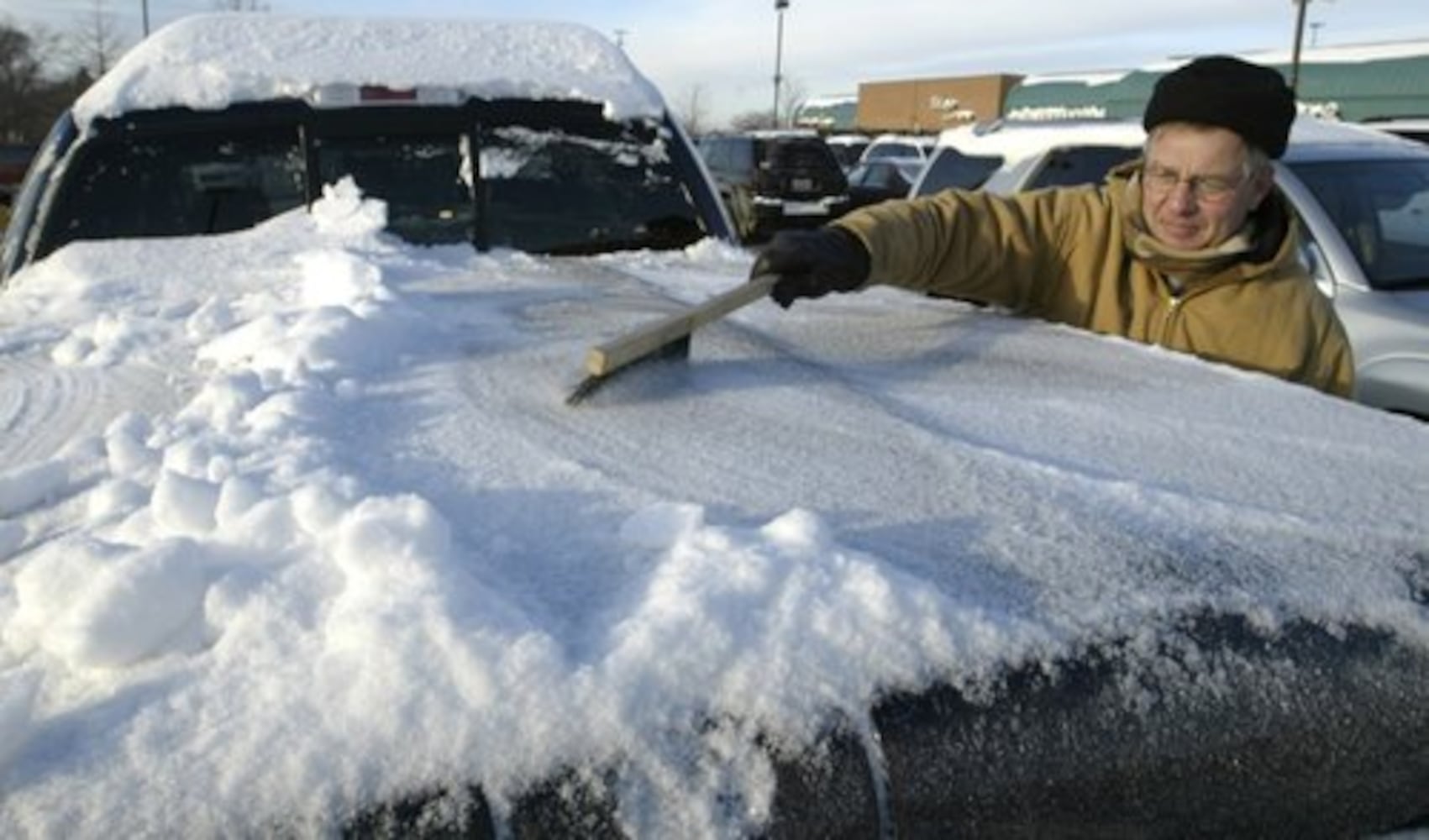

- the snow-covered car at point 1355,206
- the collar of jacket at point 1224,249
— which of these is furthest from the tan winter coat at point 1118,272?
the snow-covered car at point 1355,206

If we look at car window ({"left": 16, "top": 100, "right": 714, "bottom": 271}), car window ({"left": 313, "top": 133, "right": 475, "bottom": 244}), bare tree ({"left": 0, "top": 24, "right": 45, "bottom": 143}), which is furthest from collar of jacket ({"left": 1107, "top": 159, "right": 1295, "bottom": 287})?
bare tree ({"left": 0, "top": 24, "right": 45, "bottom": 143})

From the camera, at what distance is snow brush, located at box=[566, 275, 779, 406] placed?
1811mm

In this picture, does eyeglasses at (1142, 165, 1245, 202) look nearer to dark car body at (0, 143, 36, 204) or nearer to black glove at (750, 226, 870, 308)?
black glove at (750, 226, 870, 308)

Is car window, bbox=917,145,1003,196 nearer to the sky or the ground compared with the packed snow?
nearer to the sky

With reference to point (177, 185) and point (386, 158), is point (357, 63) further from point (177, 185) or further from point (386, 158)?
point (177, 185)

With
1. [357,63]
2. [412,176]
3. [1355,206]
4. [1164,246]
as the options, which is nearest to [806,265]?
[1164,246]

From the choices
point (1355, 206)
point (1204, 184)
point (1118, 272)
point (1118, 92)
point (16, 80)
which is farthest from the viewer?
point (16, 80)

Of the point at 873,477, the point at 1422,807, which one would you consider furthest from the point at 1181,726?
the point at 873,477

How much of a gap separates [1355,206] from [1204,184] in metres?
3.25

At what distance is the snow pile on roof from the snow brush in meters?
1.75

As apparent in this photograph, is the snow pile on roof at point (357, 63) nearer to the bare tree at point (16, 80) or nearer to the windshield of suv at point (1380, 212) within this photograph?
the windshield of suv at point (1380, 212)

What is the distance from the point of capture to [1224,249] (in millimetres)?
2691

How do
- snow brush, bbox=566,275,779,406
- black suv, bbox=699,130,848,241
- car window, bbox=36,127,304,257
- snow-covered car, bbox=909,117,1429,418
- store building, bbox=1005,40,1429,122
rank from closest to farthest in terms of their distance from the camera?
snow brush, bbox=566,275,779,406, car window, bbox=36,127,304,257, snow-covered car, bbox=909,117,1429,418, black suv, bbox=699,130,848,241, store building, bbox=1005,40,1429,122

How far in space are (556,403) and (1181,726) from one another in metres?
0.99
